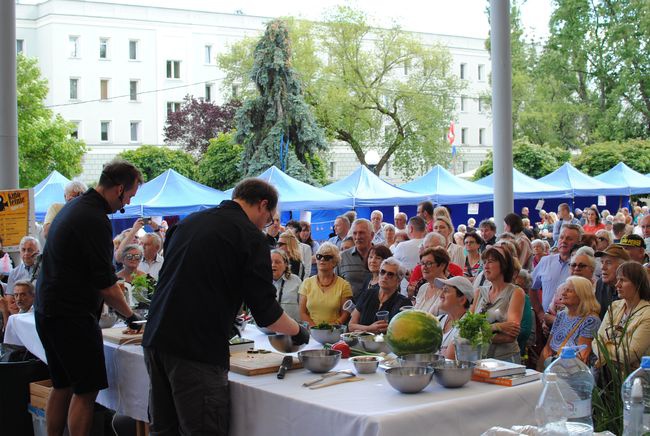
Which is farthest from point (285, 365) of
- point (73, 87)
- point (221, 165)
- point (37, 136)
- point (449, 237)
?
point (73, 87)

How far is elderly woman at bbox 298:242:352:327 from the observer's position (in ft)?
20.7

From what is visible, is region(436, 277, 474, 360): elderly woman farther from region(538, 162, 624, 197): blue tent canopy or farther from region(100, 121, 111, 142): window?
region(100, 121, 111, 142): window

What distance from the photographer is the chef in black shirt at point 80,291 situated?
4.55 metres

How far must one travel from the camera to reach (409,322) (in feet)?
12.7

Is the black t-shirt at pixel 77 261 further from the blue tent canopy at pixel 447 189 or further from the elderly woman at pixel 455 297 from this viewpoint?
the blue tent canopy at pixel 447 189

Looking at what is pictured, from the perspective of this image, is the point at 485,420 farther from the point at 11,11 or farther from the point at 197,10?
the point at 197,10

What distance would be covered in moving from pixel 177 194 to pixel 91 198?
11.0 metres

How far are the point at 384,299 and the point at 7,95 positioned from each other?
5.11m

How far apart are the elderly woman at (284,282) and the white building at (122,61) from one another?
3660 centimetres

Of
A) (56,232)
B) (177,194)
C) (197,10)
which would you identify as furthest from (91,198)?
(197,10)

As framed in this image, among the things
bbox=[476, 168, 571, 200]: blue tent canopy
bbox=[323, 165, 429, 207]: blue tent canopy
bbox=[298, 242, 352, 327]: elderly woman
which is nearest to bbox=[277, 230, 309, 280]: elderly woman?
bbox=[298, 242, 352, 327]: elderly woman

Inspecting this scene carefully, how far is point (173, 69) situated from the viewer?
49250 mm

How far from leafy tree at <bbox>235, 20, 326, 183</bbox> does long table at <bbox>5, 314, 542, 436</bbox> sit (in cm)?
2060

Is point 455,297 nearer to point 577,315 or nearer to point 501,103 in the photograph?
point 577,315
